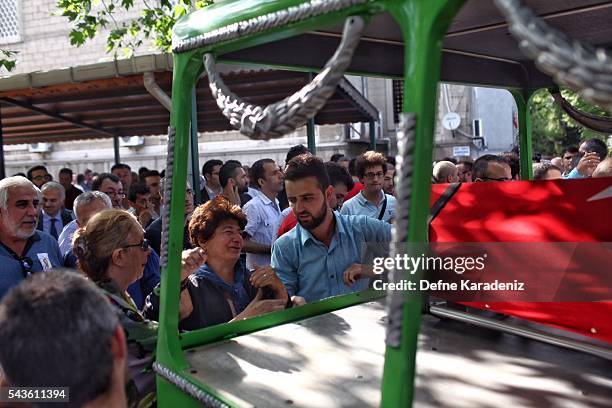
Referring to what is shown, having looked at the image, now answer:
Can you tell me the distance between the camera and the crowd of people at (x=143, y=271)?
1.32 metres

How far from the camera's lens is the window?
74.5ft

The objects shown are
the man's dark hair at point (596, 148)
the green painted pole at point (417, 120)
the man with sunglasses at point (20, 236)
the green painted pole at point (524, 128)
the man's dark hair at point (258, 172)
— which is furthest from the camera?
the man's dark hair at point (596, 148)

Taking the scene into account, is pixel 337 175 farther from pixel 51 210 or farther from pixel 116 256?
pixel 116 256

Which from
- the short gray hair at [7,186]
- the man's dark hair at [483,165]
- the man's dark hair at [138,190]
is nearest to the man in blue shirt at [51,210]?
the man's dark hair at [138,190]

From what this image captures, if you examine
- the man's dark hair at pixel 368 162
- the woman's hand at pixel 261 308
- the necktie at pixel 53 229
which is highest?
the man's dark hair at pixel 368 162

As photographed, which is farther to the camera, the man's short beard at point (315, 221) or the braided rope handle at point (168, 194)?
the man's short beard at point (315, 221)

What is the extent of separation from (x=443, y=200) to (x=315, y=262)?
0.91 metres

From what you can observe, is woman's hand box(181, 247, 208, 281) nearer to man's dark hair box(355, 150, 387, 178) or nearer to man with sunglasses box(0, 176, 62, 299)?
man with sunglasses box(0, 176, 62, 299)

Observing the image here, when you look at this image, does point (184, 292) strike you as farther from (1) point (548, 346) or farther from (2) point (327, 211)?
(1) point (548, 346)

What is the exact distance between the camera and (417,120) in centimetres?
116

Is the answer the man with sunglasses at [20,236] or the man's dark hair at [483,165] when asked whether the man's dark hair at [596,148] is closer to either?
the man's dark hair at [483,165]

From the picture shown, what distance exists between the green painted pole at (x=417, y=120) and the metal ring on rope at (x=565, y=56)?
0.50ft

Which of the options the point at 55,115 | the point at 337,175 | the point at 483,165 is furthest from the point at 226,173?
the point at 55,115

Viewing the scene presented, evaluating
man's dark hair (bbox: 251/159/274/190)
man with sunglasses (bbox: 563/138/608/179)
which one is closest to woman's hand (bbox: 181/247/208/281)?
man's dark hair (bbox: 251/159/274/190)
